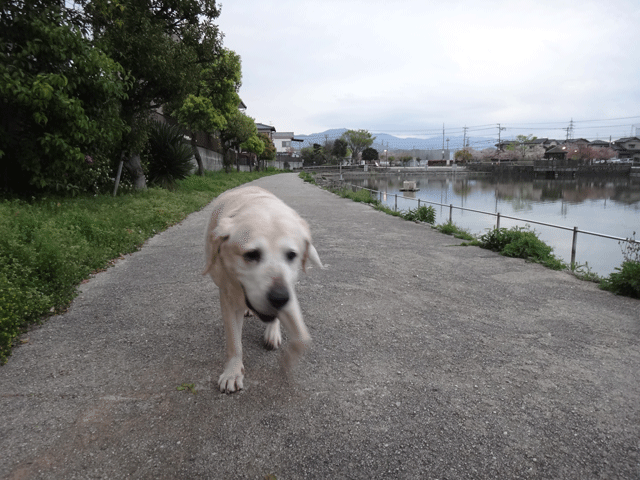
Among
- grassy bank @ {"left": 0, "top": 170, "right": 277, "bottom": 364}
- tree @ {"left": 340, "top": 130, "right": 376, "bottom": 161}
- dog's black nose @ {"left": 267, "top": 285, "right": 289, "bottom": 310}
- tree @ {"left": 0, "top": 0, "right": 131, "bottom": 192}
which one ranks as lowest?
grassy bank @ {"left": 0, "top": 170, "right": 277, "bottom": 364}

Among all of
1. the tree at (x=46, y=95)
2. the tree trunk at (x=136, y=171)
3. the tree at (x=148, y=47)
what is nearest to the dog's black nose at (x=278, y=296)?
the tree at (x=46, y=95)

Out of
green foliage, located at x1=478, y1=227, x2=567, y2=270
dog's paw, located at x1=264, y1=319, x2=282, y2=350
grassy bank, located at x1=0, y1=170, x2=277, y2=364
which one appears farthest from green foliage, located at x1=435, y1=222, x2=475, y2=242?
grassy bank, located at x1=0, y1=170, x2=277, y2=364

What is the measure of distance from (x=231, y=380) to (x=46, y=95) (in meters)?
6.36

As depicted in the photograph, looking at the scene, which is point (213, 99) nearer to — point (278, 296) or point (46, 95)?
point (46, 95)

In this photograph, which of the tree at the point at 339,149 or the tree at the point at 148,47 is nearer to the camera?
the tree at the point at 148,47

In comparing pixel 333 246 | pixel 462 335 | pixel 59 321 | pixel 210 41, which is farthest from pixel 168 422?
pixel 210 41

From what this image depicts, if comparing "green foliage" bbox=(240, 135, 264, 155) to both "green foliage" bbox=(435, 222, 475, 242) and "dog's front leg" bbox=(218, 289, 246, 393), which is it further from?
"dog's front leg" bbox=(218, 289, 246, 393)

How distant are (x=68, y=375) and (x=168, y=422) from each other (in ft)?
3.64

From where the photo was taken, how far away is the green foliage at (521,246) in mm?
6781

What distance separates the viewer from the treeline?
6.87 metres

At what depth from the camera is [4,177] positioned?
25.1 ft

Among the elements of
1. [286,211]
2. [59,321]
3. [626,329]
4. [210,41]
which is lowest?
[626,329]

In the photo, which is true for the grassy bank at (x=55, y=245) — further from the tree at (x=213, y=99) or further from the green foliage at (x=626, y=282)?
the tree at (x=213, y=99)

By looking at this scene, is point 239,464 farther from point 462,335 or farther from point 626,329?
point 626,329
